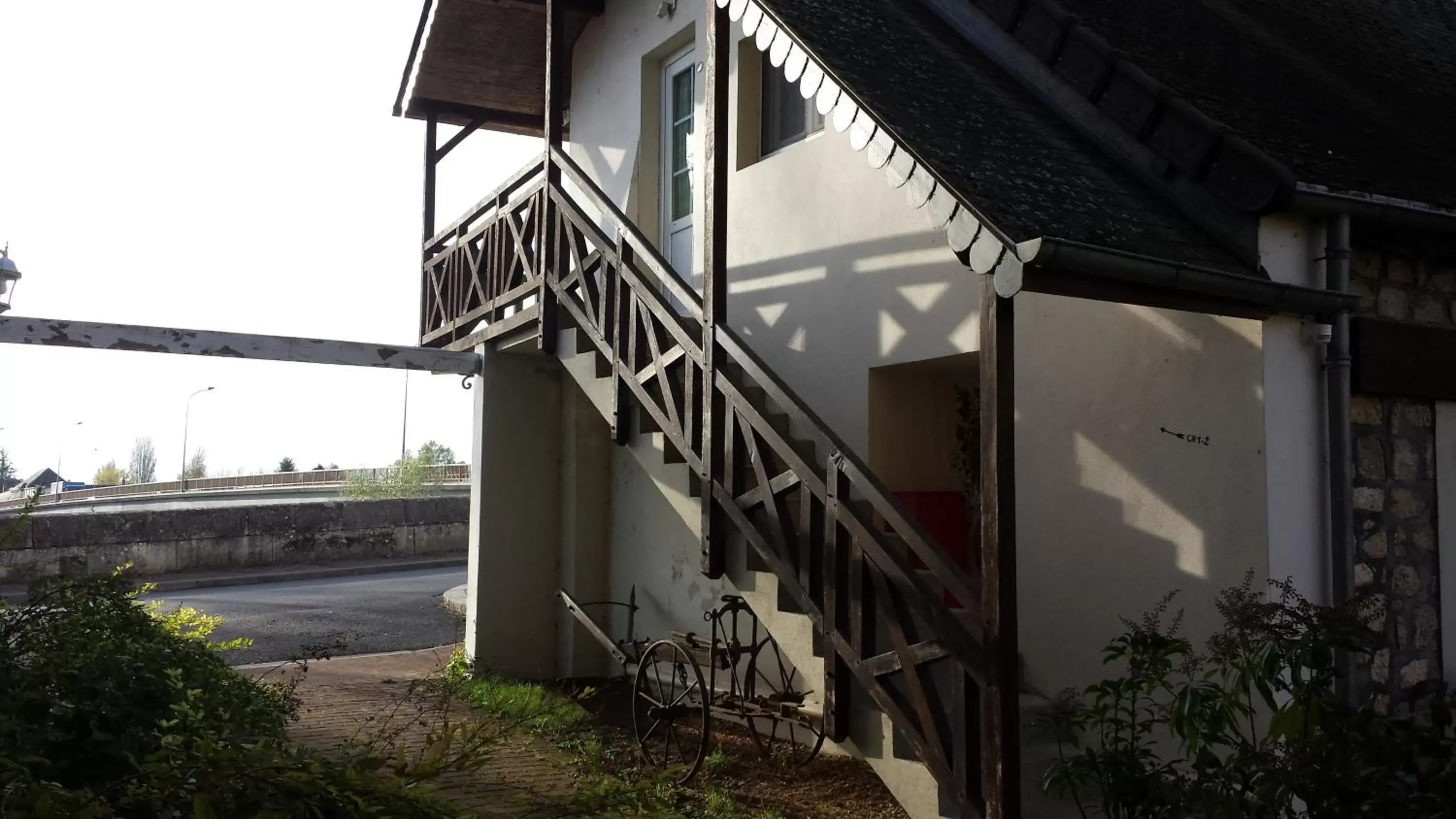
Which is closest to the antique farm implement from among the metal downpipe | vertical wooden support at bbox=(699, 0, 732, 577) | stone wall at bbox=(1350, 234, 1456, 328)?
vertical wooden support at bbox=(699, 0, 732, 577)

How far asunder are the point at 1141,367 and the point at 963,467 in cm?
185

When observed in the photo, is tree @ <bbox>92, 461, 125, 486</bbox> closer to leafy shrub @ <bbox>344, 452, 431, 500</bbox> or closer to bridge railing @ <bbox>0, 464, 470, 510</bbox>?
bridge railing @ <bbox>0, 464, 470, 510</bbox>

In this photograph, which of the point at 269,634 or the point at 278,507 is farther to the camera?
the point at 278,507

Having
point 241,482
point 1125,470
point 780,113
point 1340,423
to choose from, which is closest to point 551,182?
point 780,113

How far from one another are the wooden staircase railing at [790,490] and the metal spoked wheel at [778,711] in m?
0.84

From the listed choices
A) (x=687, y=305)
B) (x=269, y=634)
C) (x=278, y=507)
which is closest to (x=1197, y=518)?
(x=687, y=305)

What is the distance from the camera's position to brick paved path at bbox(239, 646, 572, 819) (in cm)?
563

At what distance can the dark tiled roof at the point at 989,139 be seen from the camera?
173 inches

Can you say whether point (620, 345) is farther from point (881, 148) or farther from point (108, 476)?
point (108, 476)

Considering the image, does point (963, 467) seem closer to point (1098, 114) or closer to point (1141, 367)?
point (1141, 367)

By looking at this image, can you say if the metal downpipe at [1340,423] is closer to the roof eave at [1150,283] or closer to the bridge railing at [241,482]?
the roof eave at [1150,283]

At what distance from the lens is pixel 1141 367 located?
5391 mm

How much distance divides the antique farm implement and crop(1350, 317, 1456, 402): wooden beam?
3039 mm

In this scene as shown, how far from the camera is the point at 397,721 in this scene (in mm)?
7289
